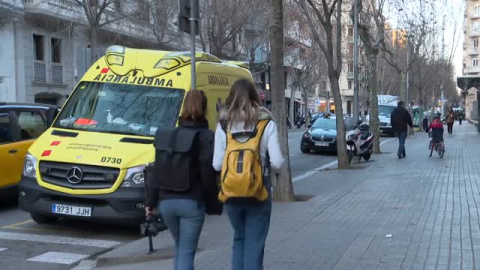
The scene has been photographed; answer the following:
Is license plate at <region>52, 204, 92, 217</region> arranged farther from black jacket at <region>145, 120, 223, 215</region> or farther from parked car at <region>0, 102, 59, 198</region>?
black jacket at <region>145, 120, 223, 215</region>

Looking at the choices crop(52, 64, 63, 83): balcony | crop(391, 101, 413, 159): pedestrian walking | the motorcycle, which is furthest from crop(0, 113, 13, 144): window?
the motorcycle

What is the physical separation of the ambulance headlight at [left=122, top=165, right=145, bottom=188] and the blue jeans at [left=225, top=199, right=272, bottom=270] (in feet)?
10.7

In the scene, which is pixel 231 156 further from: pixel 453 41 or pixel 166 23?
pixel 453 41

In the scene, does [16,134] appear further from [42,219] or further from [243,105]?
[243,105]

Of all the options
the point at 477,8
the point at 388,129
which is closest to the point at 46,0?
the point at 388,129

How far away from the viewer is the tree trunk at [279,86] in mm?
9969

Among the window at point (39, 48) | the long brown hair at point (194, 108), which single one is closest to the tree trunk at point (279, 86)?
the long brown hair at point (194, 108)

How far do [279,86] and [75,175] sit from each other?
13.0ft

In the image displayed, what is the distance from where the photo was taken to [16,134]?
1016 cm

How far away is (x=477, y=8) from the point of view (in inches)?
3418

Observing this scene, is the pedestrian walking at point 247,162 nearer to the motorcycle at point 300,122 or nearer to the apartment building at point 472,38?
the motorcycle at point 300,122

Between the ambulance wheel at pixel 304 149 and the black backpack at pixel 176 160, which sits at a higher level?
the black backpack at pixel 176 160

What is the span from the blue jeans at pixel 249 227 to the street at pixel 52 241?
112 inches

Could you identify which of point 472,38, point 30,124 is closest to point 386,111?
point 30,124
